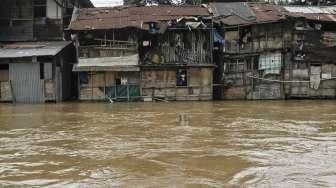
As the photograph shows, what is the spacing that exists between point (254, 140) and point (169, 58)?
13.4m

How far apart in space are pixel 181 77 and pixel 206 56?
5.27 feet

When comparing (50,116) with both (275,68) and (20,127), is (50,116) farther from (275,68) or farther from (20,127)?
(275,68)

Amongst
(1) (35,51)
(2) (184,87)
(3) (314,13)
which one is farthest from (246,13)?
(1) (35,51)

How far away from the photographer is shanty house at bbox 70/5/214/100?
936 inches

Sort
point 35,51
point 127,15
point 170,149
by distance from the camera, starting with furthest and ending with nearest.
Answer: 1. point 127,15
2. point 35,51
3. point 170,149

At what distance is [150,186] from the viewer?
712 centimetres

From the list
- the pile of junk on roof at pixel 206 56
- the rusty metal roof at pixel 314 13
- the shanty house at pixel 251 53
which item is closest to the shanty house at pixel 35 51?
the pile of junk on roof at pixel 206 56

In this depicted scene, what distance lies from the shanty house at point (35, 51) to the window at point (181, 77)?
5.54m

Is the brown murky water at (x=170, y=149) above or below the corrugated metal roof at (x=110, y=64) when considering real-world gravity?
below

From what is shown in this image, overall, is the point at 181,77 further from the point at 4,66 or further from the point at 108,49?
the point at 4,66

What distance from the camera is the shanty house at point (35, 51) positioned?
23516 millimetres

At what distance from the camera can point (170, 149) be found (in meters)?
10.1

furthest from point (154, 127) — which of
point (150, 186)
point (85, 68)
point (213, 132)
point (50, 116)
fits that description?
point (85, 68)

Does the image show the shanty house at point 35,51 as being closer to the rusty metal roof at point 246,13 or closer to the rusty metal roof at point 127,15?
the rusty metal roof at point 127,15
